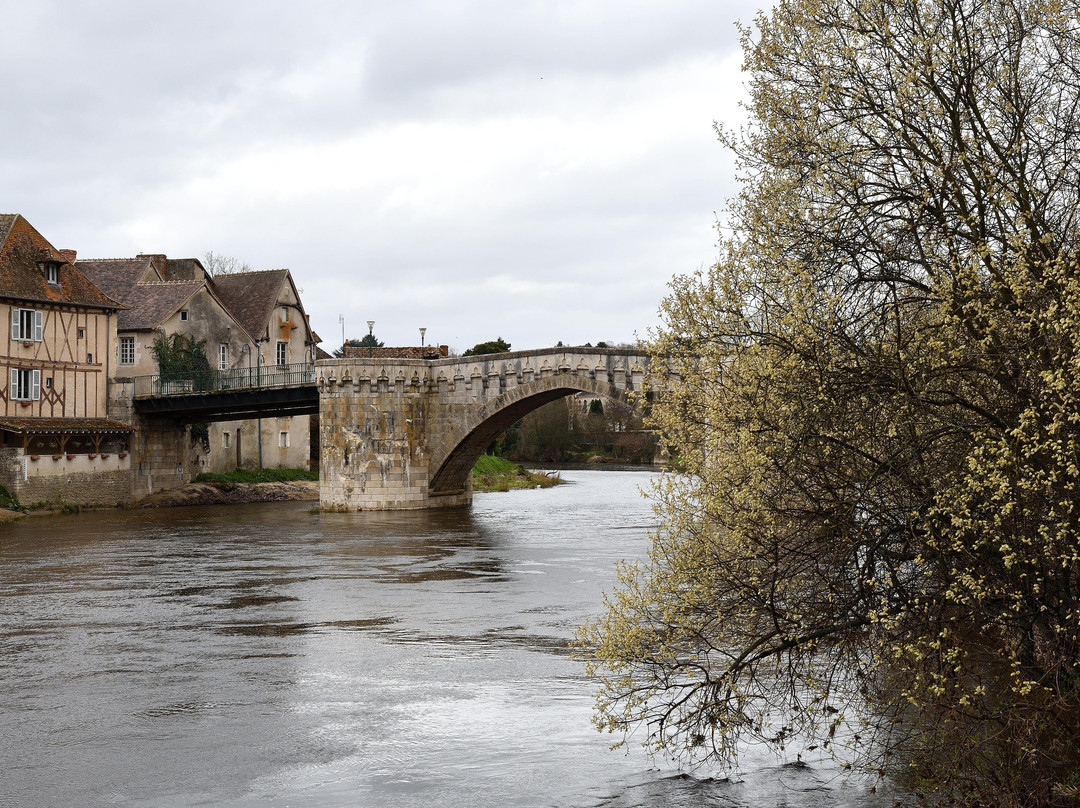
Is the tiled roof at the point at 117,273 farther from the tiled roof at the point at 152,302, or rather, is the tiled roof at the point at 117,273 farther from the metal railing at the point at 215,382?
the metal railing at the point at 215,382

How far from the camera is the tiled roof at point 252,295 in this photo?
5000 centimetres

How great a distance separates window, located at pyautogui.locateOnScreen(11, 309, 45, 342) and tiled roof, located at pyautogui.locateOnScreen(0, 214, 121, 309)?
1.98 feet

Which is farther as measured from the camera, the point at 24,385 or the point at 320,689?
the point at 24,385

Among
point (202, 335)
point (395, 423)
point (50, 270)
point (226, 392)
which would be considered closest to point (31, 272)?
point (50, 270)

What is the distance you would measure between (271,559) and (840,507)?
18698 millimetres

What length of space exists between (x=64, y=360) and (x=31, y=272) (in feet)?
10.3

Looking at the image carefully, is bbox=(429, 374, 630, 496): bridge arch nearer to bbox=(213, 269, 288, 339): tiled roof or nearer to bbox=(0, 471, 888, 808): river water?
bbox=(0, 471, 888, 808): river water

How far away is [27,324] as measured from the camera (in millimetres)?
37594

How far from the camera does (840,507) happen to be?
6.96m

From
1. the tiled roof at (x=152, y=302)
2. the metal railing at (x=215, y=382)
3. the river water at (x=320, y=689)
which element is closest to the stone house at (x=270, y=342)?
the tiled roof at (x=152, y=302)

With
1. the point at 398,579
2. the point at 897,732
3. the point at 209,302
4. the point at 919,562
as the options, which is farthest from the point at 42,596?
the point at 209,302

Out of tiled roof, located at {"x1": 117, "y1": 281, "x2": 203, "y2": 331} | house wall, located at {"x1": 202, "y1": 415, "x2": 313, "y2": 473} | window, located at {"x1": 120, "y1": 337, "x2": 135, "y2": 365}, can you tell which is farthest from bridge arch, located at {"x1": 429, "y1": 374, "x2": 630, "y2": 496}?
window, located at {"x1": 120, "y1": 337, "x2": 135, "y2": 365}

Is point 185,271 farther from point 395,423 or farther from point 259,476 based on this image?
point 395,423

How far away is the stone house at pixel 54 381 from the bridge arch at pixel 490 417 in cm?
1195
